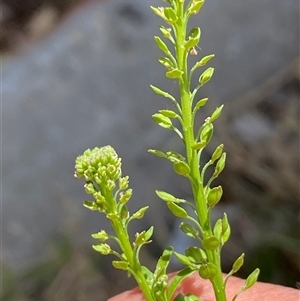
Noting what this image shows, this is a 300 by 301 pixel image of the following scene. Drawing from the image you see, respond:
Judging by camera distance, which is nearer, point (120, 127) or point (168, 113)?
point (168, 113)

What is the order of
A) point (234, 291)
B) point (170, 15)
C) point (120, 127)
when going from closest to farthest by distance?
point (170, 15), point (234, 291), point (120, 127)

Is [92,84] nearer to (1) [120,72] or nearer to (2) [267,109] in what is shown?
(1) [120,72]

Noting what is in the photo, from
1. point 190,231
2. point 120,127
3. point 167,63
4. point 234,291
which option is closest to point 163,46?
point 167,63

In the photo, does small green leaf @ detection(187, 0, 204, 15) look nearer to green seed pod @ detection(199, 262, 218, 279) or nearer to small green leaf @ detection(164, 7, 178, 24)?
small green leaf @ detection(164, 7, 178, 24)

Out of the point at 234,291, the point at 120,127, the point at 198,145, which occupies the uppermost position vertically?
the point at 198,145

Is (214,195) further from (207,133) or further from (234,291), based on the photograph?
(234,291)

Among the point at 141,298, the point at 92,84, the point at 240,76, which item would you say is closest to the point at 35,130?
the point at 92,84

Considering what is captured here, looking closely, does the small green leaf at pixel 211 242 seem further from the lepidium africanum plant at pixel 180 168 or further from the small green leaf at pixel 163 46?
the small green leaf at pixel 163 46
